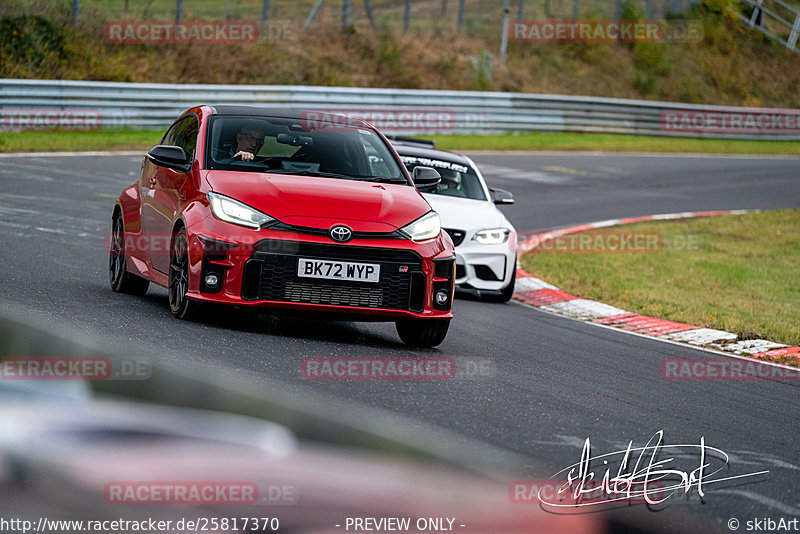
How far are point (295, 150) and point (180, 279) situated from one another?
1.33m

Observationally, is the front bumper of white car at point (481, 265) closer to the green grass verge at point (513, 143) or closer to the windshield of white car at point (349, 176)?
the windshield of white car at point (349, 176)

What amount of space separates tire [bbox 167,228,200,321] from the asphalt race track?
0.37ft

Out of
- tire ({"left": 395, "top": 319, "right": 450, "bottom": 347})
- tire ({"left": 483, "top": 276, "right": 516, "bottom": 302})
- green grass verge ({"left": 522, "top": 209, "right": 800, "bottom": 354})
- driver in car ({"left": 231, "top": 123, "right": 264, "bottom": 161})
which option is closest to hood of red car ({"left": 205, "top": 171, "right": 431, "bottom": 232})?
driver in car ({"left": 231, "top": 123, "right": 264, "bottom": 161})

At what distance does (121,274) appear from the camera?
28.9 ft

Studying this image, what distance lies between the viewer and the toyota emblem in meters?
6.92

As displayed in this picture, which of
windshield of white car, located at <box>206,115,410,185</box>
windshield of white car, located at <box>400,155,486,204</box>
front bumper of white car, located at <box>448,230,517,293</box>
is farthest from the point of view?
windshield of white car, located at <box>400,155,486,204</box>

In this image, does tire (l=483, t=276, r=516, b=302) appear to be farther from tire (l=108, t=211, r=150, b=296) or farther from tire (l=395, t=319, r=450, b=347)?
tire (l=108, t=211, r=150, b=296)

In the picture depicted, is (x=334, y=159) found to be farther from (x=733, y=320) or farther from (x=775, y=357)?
(x=733, y=320)

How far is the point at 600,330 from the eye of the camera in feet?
33.8

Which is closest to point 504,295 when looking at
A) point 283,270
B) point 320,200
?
point 320,200

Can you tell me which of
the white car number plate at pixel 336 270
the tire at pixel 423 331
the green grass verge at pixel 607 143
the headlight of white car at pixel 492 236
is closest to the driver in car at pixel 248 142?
the white car number plate at pixel 336 270

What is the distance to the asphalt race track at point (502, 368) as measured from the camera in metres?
5.05

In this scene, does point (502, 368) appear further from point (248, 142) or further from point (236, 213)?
point (248, 142)

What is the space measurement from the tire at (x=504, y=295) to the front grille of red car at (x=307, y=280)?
181 inches
